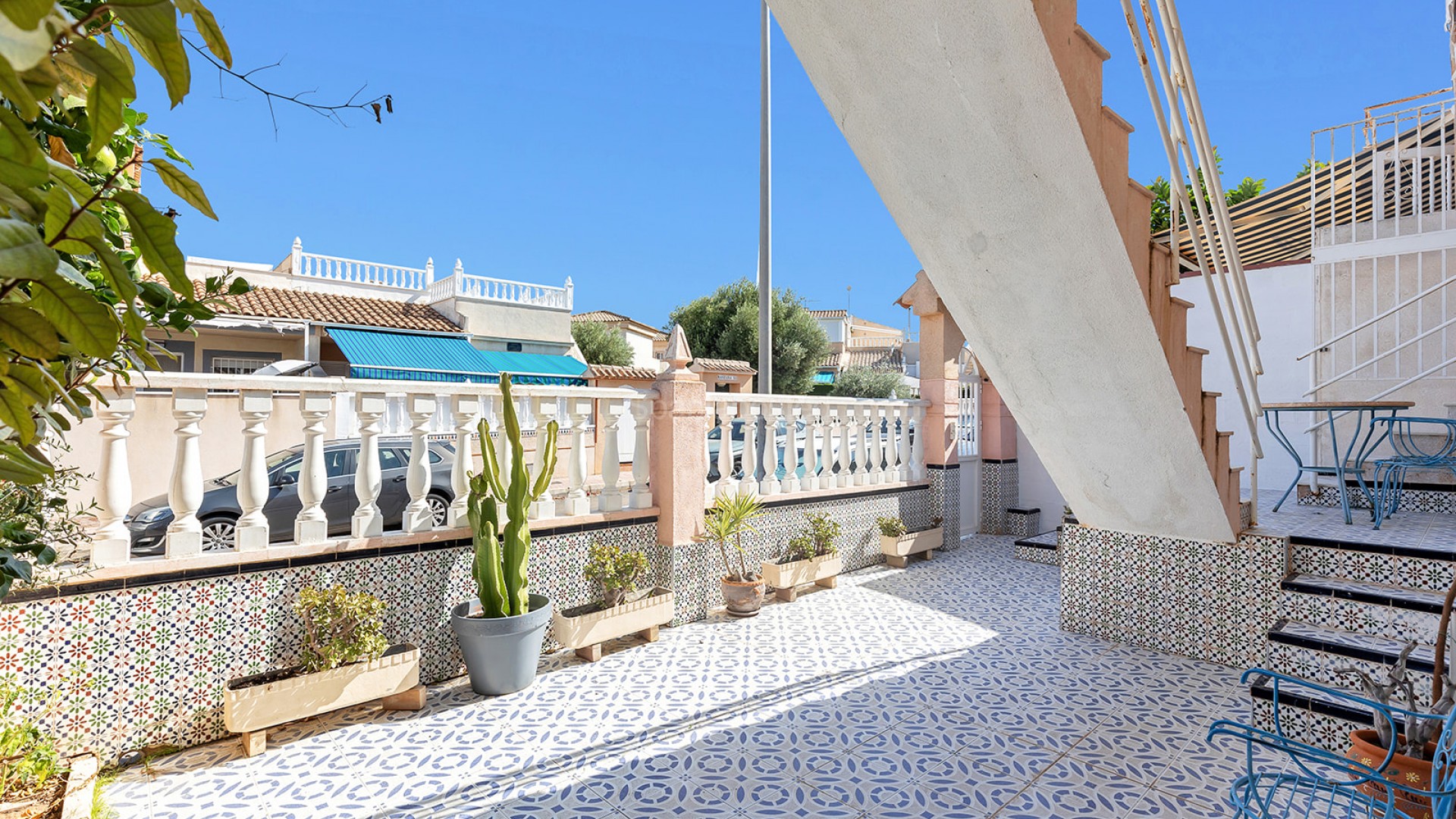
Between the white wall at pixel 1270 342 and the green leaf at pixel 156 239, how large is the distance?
343 inches

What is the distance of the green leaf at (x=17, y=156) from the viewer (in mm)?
393

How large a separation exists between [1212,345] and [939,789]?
7.44 metres

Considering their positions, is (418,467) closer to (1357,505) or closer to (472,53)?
(1357,505)

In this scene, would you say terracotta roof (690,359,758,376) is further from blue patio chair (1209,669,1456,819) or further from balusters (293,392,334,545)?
blue patio chair (1209,669,1456,819)

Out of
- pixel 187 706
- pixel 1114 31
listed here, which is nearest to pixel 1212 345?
pixel 1114 31

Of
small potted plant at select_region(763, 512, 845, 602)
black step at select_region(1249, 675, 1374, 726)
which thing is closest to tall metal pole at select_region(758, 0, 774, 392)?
small potted plant at select_region(763, 512, 845, 602)

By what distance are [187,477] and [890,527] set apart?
5342 millimetres

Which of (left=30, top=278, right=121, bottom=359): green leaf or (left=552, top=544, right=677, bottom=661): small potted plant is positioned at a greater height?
(left=30, top=278, right=121, bottom=359): green leaf

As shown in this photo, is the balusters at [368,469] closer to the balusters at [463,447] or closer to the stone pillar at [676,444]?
the balusters at [463,447]

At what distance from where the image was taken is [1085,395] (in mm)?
3375

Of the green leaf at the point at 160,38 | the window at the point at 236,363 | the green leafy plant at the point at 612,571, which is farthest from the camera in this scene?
the window at the point at 236,363

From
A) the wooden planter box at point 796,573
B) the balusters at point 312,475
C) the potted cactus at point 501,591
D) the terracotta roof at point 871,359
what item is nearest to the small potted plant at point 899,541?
the wooden planter box at point 796,573

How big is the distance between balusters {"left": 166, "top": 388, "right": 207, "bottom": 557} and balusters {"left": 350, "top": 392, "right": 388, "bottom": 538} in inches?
25.5

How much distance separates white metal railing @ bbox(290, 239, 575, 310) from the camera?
16272 millimetres
